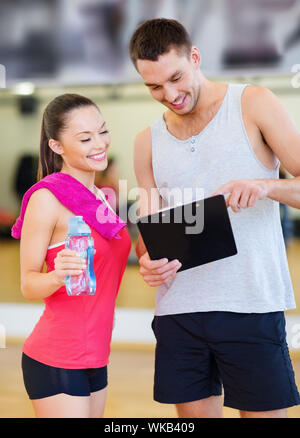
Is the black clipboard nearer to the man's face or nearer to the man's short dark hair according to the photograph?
the man's face

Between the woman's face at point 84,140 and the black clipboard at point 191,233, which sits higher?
the woman's face at point 84,140

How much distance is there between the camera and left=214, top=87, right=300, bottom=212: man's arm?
1.59 meters

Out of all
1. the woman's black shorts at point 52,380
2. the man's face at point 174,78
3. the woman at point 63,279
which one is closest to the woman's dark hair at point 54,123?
the woman at point 63,279

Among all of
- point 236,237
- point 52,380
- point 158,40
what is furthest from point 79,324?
point 158,40

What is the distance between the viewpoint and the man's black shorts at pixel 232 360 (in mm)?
1719

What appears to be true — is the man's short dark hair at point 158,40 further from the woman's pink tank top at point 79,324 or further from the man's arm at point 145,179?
the woman's pink tank top at point 79,324

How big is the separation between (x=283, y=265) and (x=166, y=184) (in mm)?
435

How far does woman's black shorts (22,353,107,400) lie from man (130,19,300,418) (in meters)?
0.31

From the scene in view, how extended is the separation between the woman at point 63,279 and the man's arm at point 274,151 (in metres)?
0.36

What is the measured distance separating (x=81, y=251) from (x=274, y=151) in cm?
62

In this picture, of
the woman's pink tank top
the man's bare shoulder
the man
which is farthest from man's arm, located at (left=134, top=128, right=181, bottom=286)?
the man's bare shoulder

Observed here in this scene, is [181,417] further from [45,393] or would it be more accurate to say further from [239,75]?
[239,75]

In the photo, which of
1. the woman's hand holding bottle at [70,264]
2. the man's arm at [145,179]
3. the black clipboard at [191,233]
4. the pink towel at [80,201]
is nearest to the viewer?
the woman's hand holding bottle at [70,264]

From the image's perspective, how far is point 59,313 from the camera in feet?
5.49
